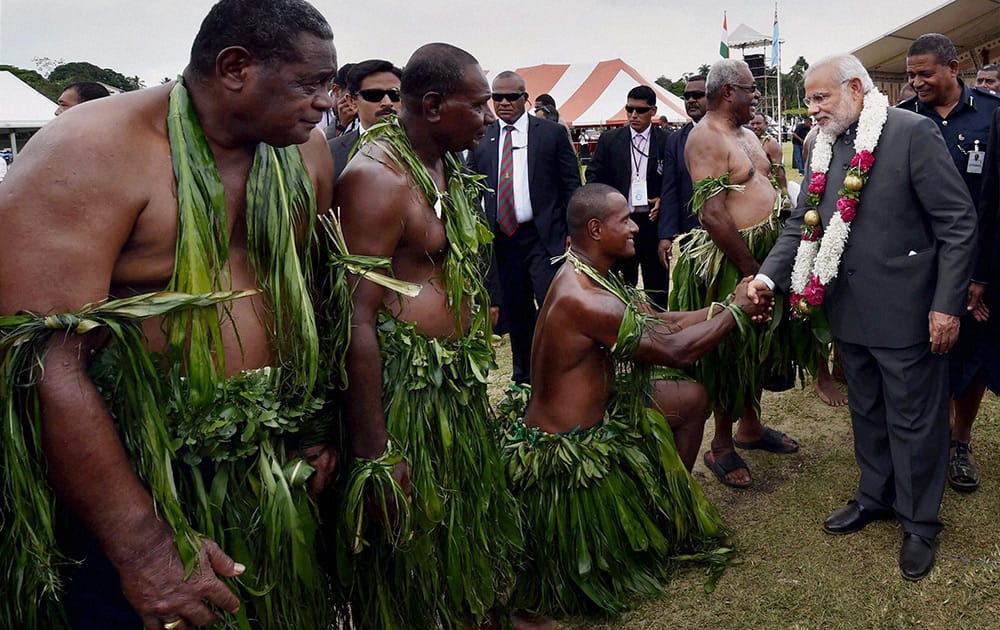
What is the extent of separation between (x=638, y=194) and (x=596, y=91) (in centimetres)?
2209

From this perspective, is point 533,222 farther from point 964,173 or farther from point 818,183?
point 964,173

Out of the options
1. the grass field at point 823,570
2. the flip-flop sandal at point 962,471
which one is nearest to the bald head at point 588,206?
the grass field at point 823,570

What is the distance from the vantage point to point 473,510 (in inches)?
106

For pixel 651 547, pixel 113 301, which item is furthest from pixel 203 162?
pixel 651 547

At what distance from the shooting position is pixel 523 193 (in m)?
6.17

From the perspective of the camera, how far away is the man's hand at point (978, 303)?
3.91m

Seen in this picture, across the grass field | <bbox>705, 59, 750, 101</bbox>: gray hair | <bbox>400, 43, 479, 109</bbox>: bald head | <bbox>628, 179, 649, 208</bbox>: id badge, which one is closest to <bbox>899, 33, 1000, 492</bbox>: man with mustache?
the grass field

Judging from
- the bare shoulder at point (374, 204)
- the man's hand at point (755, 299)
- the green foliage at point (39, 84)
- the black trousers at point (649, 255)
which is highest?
the green foliage at point (39, 84)

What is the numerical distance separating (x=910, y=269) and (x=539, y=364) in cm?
164

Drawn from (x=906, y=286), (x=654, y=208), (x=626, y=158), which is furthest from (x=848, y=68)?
(x=626, y=158)

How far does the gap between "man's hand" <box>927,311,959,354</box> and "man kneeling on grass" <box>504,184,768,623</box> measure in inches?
30.3

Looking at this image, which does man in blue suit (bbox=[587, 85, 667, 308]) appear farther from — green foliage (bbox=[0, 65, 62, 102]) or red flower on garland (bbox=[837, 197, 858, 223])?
green foliage (bbox=[0, 65, 62, 102])

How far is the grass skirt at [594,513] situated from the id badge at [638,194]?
3884mm

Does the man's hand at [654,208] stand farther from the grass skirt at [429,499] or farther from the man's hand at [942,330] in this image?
the grass skirt at [429,499]
